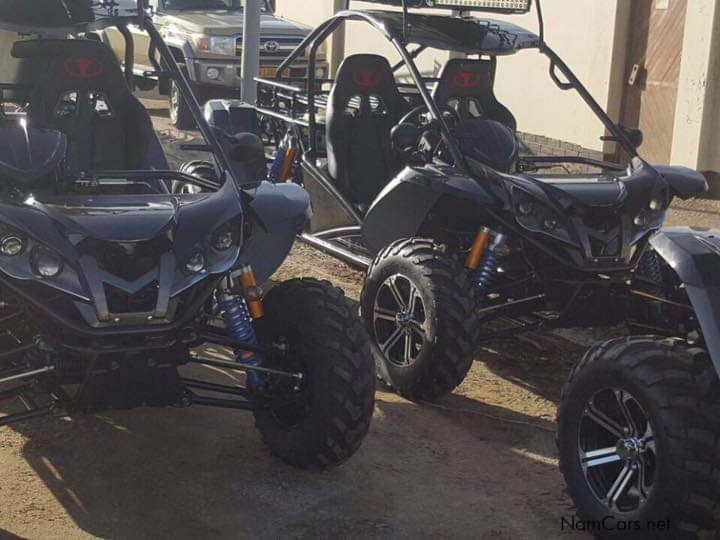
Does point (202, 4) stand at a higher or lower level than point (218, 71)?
higher

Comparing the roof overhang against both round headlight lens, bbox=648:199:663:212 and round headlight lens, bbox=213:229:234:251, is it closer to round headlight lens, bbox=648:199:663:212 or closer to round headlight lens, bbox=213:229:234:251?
round headlight lens, bbox=213:229:234:251

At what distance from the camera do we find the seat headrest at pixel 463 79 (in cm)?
788

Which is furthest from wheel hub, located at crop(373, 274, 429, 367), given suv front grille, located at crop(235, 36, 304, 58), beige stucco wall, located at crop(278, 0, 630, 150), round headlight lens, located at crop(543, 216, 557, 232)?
suv front grille, located at crop(235, 36, 304, 58)

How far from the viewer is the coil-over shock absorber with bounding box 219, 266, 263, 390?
16.1 feet

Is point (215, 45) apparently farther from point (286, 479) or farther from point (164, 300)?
point (164, 300)

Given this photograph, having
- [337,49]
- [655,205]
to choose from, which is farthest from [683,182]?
[337,49]

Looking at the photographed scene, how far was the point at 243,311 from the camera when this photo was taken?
16.2ft

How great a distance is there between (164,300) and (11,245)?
59 cm

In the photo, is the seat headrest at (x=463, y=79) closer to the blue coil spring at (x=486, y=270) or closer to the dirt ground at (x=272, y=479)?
the blue coil spring at (x=486, y=270)

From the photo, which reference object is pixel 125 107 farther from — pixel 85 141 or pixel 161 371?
pixel 161 371

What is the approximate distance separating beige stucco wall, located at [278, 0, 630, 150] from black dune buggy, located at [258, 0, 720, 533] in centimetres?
461

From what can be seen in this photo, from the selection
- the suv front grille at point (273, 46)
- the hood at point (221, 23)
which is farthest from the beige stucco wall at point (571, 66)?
the hood at point (221, 23)

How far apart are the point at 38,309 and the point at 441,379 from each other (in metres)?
2.29

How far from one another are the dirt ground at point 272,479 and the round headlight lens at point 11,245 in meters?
1.02
